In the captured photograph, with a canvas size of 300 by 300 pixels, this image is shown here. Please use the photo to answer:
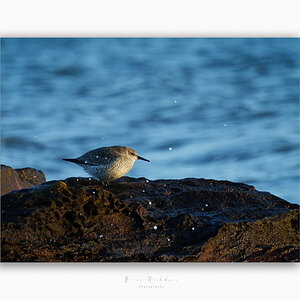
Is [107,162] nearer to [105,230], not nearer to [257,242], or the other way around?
[105,230]

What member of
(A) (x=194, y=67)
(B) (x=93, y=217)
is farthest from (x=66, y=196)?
(A) (x=194, y=67)

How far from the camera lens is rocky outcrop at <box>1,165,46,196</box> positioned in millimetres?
4710

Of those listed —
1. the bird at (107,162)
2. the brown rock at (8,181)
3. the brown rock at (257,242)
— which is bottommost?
the brown rock at (257,242)

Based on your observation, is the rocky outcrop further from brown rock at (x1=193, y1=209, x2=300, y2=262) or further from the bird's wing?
brown rock at (x1=193, y1=209, x2=300, y2=262)

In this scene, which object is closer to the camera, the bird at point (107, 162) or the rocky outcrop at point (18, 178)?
the rocky outcrop at point (18, 178)

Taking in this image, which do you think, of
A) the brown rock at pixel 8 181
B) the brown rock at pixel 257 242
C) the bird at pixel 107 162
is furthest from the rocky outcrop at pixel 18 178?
the brown rock at pixel 257 242

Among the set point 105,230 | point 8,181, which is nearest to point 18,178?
point 8,181

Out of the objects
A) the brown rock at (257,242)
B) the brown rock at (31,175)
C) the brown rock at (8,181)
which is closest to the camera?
the brown rock at (257,242)

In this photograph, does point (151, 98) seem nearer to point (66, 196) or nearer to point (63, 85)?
point (63, 85)

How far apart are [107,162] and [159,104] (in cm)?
213

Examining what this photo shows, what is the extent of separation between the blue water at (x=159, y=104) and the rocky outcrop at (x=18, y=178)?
26 cm

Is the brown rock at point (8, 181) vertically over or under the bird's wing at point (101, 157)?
under

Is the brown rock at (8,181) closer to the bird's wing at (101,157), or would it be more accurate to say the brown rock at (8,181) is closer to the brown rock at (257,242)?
the bird's wing at (101,157)

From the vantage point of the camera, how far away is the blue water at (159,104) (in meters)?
6.04
